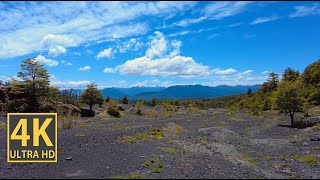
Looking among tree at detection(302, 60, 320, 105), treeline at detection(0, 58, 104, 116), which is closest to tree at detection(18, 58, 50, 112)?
treeline at detection(0, 58, 104, 116)

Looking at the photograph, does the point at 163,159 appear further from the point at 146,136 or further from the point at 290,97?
the point at 290,97

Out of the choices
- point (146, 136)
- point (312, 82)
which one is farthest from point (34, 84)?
point (312, 82)

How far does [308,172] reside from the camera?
1498 cm

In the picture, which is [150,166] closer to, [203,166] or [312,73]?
[203,166]

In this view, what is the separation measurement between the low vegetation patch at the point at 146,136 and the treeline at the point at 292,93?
1756cm

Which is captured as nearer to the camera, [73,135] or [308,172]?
[308,172]

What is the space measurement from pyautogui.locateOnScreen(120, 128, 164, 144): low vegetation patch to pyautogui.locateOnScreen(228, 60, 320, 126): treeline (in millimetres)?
17560

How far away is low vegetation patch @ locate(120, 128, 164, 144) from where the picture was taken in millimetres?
21038

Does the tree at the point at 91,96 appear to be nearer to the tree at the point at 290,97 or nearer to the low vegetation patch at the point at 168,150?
the tree at the point at 290,97

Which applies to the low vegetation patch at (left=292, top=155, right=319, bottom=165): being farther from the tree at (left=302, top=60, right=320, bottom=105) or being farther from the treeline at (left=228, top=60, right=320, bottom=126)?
the tree at (left=302, top=60, right=320, bottom=105)

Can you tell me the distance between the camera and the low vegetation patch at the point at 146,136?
2104cm

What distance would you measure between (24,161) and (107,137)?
7.51m

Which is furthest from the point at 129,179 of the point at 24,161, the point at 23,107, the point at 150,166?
the point at 23,107

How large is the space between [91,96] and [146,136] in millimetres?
31031
